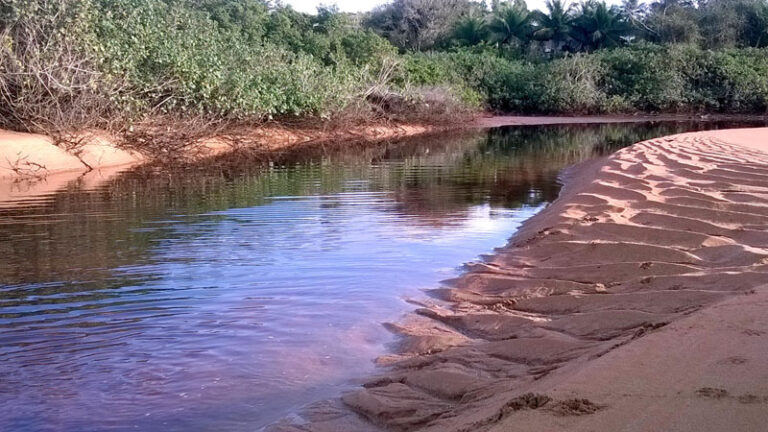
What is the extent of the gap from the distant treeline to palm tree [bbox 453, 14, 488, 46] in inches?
3.2

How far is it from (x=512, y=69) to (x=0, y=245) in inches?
1493

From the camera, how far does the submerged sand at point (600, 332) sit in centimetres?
285

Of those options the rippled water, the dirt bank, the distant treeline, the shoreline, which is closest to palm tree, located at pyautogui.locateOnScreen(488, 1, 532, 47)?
the distant treeline

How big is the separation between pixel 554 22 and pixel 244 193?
42406 mm

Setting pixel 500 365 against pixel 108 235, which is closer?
pixel 500 365

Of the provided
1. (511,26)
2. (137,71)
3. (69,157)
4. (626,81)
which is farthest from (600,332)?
(511,26)

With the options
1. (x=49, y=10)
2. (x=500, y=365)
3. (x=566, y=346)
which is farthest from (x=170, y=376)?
(x=49, y=10)

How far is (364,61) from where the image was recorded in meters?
33.5

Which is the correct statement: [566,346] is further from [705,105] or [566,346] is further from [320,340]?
[705,105]

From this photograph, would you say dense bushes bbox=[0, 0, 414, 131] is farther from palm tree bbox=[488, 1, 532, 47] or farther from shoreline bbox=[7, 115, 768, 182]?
palm tree bbox=[488, 1, 532, 47]

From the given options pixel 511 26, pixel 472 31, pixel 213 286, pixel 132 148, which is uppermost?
pixel 511 26

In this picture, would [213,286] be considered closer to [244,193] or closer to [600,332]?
Result: [600,332]

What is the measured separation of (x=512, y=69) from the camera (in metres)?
43.5

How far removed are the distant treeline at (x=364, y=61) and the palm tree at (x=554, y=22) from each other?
98mm
